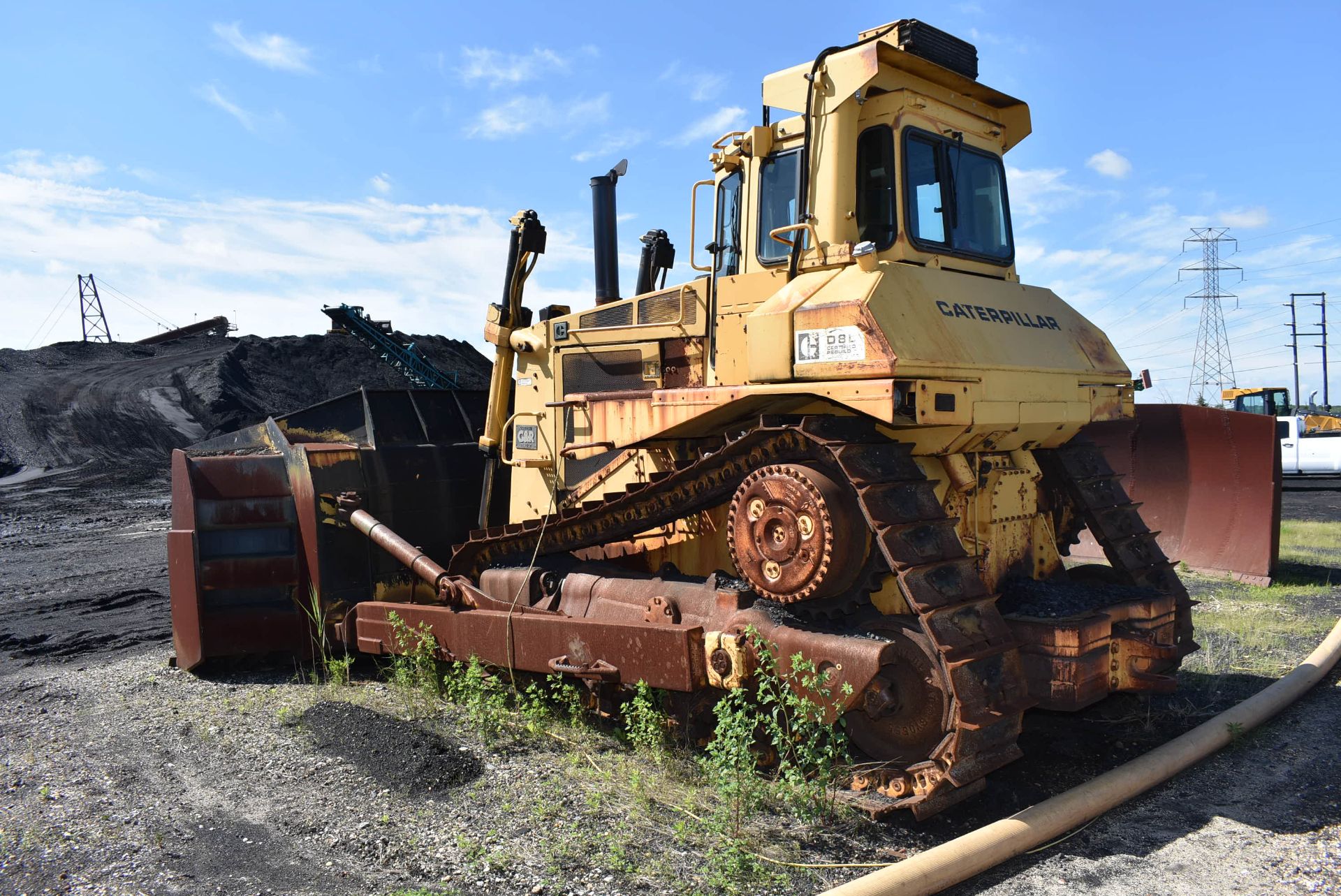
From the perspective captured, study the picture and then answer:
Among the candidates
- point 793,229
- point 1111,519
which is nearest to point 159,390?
point 793,229

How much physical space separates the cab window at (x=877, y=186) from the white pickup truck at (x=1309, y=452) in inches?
894

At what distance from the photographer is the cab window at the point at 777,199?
17.8 ft

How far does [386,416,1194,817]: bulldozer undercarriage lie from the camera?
4270mm

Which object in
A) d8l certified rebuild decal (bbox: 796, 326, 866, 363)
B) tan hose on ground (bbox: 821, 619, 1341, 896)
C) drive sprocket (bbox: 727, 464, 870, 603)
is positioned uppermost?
d8l certified rebuild decal (bbox: 796, 326, 866, 363)

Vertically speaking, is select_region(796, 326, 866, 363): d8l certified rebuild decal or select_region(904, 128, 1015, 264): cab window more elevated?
select_region(904, 128, 1015, 264): cab window

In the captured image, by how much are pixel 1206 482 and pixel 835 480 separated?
26.7 feet

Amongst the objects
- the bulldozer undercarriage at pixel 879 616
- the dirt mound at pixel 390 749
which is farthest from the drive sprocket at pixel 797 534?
the dirt mound at pixel 390 749

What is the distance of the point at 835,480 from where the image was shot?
15.1ft

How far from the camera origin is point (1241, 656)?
7.23 metres

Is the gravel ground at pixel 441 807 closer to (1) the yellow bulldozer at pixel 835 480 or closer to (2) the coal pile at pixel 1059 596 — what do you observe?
(1) the yellow bulldozer at pixel 835 480

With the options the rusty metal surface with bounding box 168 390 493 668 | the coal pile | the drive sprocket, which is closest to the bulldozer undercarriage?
the drive sprocket

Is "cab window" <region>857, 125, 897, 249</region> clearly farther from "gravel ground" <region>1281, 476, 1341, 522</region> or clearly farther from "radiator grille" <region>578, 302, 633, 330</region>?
"gravel ground" <region>1281, 476, 1341, 522</region>

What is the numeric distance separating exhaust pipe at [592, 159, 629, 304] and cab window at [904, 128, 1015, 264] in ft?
8.43

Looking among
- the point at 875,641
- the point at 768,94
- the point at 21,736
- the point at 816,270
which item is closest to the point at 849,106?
the point at 768,94
